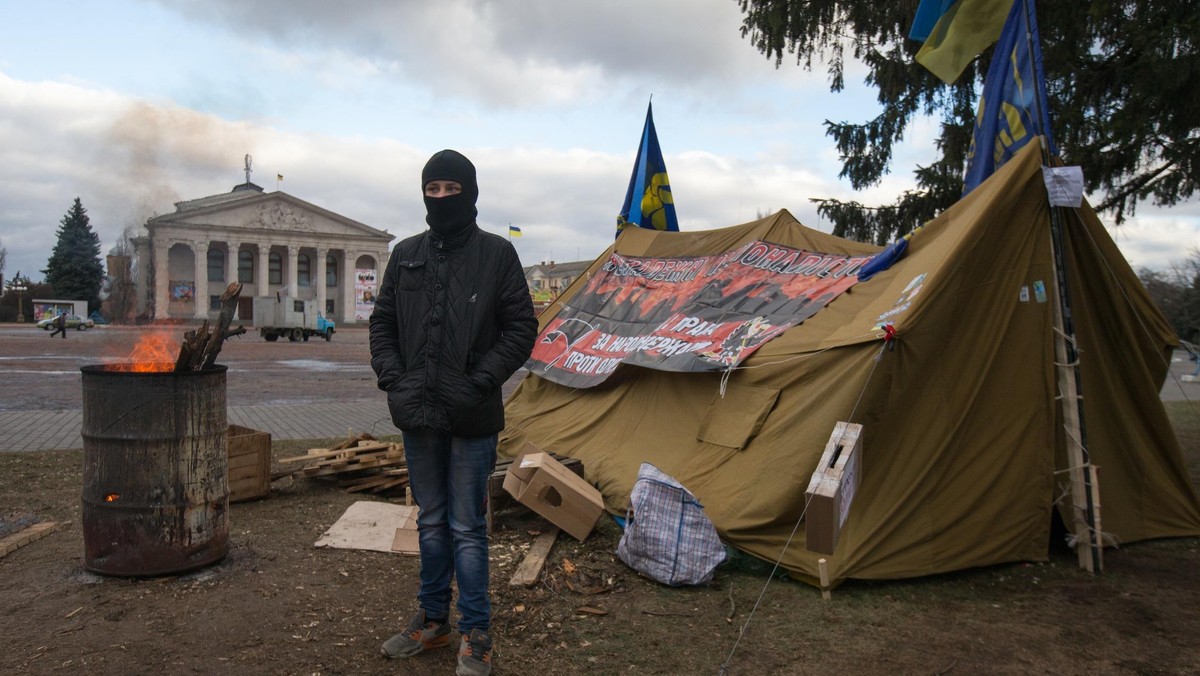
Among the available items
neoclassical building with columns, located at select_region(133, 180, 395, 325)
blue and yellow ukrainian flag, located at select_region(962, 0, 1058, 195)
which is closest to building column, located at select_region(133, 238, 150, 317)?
blue and yellow ukrainian flag, located at select_region(962, 0, 1058, 195)

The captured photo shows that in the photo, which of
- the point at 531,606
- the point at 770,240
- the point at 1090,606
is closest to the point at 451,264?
the point at 531,606

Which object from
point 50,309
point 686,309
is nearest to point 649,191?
point 686,309

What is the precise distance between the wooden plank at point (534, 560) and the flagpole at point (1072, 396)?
3.29 meters

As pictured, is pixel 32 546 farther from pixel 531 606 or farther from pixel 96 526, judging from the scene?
pixel 531 606

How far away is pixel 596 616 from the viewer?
13.1 ft

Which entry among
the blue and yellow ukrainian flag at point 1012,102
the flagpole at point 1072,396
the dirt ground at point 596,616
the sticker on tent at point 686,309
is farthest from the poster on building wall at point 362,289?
the flagpole at point 1072,396

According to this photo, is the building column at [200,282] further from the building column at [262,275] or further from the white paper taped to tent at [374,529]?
the building column at [262,275]

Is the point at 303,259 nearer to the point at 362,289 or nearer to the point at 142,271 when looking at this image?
the point at 362,289

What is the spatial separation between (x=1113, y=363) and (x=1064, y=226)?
111 cm

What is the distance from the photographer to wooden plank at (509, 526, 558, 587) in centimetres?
438

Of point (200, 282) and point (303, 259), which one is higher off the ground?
point (303, 259)

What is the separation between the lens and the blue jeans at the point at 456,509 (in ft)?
10.5

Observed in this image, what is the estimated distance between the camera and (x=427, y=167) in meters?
3.24

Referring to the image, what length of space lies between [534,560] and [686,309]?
2909 millimetres
